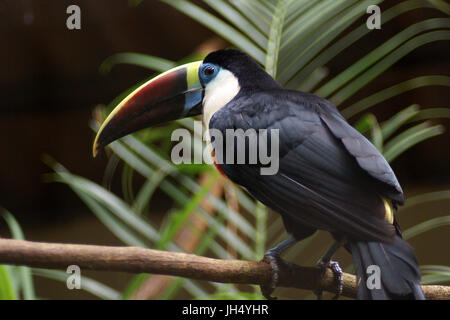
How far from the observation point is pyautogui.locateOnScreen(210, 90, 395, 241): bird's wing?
864mm

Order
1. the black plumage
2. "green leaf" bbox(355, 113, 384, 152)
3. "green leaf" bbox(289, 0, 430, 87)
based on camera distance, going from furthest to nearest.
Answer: "green leaf" bbox(289, 0, 430, 87)
"green leaf" bbox(355, 113, 384, 152)
the black plumage

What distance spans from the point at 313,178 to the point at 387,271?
19cm

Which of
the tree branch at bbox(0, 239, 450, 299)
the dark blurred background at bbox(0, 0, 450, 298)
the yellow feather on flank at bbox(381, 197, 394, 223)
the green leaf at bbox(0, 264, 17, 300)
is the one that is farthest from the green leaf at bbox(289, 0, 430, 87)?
the green leaf at bbox(0, 264, 17, 300)

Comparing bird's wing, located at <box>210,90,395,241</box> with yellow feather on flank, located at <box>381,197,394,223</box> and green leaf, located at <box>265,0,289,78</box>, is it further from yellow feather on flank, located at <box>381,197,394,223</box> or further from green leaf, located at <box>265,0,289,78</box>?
green leaf, located at <box>265,0,289,78</box>

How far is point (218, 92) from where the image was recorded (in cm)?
108

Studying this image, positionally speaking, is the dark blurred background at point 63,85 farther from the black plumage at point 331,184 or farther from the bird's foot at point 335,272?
the bird's foot at point 335,272

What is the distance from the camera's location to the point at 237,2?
1.15 m

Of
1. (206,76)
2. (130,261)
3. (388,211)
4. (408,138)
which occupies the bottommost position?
(130,261)

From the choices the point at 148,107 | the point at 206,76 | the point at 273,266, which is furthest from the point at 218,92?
the point at 273,266

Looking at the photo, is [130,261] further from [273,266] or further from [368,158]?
[368,158]

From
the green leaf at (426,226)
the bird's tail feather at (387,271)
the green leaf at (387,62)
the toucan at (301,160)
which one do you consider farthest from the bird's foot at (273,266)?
the green leaf at (387,62)

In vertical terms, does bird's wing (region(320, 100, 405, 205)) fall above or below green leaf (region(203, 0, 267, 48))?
below

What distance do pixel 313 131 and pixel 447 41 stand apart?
17.4 inches
